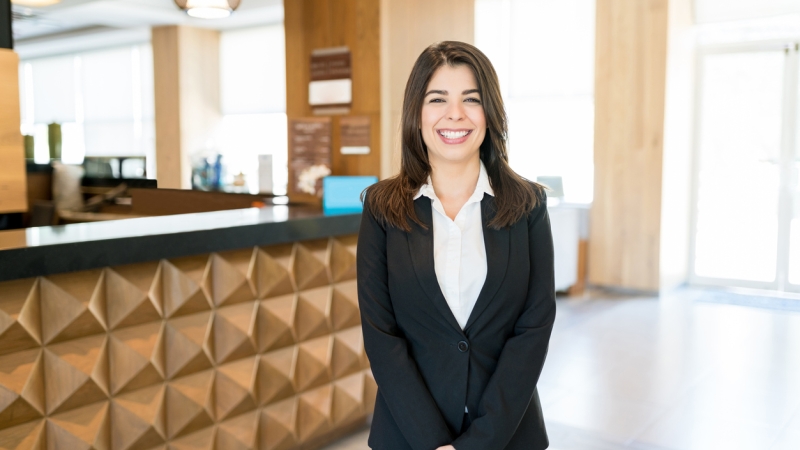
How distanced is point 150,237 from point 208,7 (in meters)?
1.62

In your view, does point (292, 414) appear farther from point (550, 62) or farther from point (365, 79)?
point (550, 62)

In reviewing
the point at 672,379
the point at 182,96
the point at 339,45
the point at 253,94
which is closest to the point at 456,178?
the point at 182,96

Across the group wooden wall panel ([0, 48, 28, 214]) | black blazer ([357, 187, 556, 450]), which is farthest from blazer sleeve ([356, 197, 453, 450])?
wooden wall panel ([0, 48, 28, 214])

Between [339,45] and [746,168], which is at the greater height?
[339,45]

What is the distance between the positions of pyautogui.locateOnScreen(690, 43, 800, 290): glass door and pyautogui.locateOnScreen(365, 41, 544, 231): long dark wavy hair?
665cm

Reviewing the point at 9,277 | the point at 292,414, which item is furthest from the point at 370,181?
the point at 9,277

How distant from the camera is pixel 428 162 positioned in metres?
1.60

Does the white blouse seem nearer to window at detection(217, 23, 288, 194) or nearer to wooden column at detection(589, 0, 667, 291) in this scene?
window at detection(217, 23, 288, 194)

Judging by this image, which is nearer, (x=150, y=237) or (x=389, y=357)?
(x=389, y=357)

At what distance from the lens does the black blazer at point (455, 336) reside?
1.48m

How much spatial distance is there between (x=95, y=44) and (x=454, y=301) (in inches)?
111

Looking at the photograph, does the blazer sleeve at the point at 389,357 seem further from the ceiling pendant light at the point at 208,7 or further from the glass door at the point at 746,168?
the glass door at the point at 746,168

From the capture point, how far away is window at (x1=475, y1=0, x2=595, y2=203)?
→ 768cm

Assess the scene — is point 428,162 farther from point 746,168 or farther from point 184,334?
point 746,168
